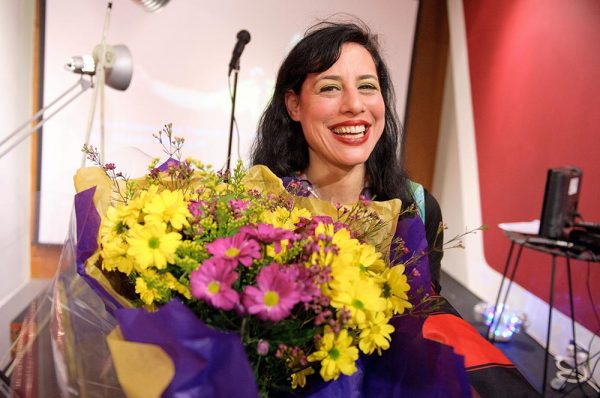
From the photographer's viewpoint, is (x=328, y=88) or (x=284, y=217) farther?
(x=328, y=88)

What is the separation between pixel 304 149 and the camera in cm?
152

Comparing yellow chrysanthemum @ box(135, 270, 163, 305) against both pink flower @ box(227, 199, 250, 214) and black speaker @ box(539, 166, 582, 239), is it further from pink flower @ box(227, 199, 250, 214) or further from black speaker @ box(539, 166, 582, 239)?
black speaker @ box(539, 166, 582, 239)

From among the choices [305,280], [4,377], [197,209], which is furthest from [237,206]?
[4,377]

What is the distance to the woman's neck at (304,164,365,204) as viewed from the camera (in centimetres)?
135

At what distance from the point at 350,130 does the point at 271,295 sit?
773mm

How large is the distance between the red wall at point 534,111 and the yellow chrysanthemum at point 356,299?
114 inches

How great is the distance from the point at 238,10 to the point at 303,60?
363 centimetres

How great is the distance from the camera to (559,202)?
8.39 ft

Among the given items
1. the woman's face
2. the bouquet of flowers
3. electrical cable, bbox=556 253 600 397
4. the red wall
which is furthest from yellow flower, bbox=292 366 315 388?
the red wall

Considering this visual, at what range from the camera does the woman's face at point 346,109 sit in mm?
1271

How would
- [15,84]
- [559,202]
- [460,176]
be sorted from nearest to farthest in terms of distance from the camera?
[559,202] < [15,84] < [460,176]

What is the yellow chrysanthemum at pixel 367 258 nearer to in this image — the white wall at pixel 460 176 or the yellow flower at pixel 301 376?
the yellow flower at pixel 301 376

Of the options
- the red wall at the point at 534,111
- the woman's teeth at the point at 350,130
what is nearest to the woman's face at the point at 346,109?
the woman's teeth at the point at 350,130

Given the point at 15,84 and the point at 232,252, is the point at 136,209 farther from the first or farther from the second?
the point at 15,84
